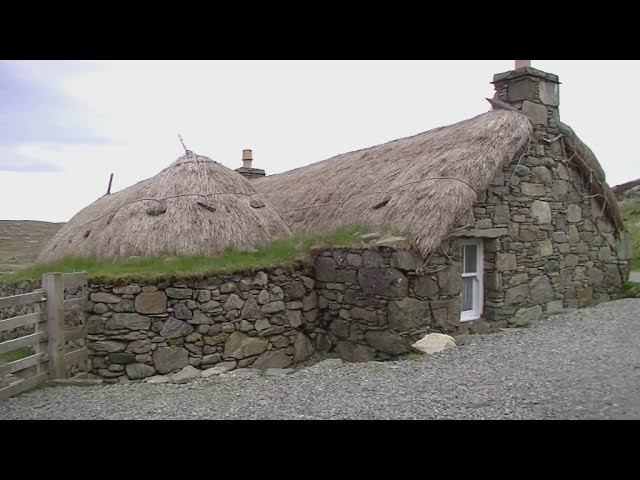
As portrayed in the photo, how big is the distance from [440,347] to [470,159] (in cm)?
370

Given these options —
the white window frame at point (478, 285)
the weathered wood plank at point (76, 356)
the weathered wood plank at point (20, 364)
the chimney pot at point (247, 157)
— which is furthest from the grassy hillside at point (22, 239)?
the white window frame at point (478, 285)

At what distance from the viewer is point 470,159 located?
10.0 meters

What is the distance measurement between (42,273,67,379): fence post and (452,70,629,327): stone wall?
6.68 metres

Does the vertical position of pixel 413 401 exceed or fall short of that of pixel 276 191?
it falls short

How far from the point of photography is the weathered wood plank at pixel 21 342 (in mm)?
6641

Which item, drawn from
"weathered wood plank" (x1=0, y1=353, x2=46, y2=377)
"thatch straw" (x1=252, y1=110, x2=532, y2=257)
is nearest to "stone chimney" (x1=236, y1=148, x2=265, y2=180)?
"thatch straw" (x1=252, y1=110, x2=532, y2=257)

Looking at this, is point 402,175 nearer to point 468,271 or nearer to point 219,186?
point 468,271

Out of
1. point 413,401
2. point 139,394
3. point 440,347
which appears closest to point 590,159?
point 440,347

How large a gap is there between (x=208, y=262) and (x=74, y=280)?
216 centimetres

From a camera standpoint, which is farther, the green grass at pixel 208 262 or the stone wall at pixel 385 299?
the stone wall at pixel 385 299

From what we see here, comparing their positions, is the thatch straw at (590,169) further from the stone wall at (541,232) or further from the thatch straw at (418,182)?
the thatch straw at (418,182)

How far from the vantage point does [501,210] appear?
10148mm

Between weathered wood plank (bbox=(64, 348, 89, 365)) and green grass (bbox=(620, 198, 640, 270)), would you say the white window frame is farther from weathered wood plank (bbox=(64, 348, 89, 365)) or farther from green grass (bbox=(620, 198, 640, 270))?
green grass (bbox=(620, 198, 640, 270))

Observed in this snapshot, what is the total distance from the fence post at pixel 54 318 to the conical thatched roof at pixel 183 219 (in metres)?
2.31
